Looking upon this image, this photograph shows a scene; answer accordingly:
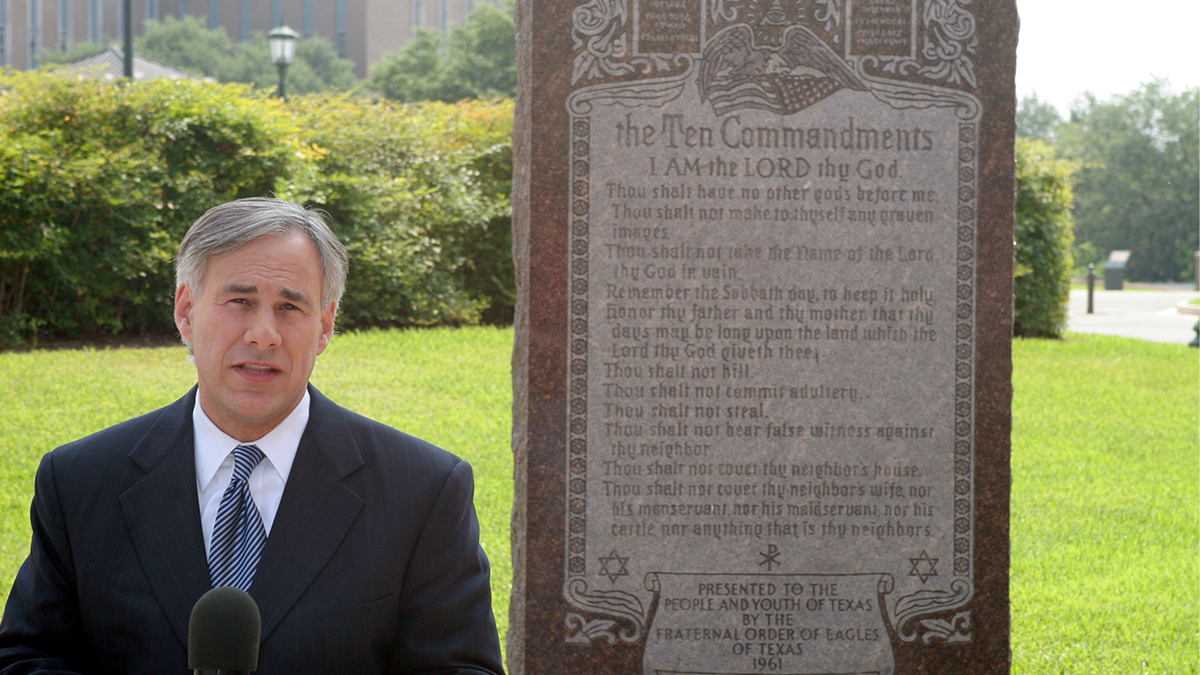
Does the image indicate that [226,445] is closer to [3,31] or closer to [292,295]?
[292,295]

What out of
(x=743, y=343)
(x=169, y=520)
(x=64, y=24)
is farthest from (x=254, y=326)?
(x=64, y=24)

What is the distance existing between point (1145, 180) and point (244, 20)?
60.8 m

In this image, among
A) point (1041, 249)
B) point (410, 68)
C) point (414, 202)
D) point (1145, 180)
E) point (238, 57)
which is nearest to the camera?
point (414, 202)

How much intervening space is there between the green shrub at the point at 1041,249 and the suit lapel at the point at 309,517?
1259cm

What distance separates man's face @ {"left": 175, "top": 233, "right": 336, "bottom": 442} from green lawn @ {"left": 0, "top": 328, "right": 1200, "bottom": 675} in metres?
3.29

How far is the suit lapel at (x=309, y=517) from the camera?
6.81ft

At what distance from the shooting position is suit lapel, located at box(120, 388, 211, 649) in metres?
2.06

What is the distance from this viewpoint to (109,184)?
10.1 m

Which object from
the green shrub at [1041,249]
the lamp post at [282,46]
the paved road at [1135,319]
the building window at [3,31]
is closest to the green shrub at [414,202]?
the lamp post at [282,46]

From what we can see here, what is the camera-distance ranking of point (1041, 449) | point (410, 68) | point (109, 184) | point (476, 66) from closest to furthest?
point (1041, 449) → point (109, 184) → point (476, 66) → point (410, 68)

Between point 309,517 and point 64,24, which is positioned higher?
point 64,24

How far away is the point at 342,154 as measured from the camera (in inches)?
488

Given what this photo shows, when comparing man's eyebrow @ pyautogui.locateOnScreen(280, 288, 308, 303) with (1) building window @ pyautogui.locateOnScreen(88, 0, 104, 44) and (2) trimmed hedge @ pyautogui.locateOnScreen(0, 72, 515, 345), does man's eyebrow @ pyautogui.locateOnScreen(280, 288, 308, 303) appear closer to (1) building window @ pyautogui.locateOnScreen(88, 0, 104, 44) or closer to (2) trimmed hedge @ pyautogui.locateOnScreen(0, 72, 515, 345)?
(2) trimmed hedge @ pyautogui.locateOnScreen(0, 72, 515, 345)

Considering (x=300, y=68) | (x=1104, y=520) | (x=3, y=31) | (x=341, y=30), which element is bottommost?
(x=1104, y=520)
